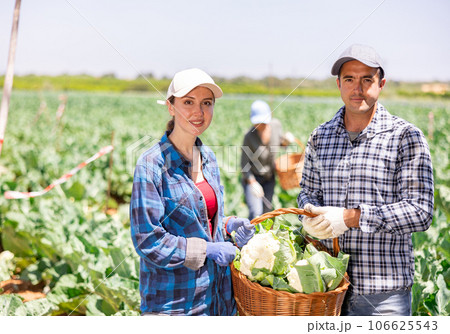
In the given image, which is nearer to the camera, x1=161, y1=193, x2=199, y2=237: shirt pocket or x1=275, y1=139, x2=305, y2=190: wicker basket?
x1=161, y1=193, x2=199, y2=237: shirt pocket

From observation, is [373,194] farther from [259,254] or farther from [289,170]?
[289,170]

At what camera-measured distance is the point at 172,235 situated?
1746 mm

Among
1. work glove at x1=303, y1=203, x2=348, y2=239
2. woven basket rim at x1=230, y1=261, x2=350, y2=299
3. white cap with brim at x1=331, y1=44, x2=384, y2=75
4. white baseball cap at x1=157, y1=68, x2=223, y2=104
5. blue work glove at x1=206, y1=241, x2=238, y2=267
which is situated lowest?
woven basket rim at x1=230, y1=261, x2=350, y2=299

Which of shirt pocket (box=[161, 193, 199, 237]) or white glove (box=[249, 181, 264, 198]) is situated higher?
shirt pocket (box=[161, 193, 199, 237])

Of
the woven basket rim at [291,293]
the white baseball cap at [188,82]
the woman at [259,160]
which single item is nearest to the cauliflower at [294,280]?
the woven basket rim at [291,293]

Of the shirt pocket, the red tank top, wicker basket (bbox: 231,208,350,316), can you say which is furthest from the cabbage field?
wicker basket (bbox: 231,208,350,316)

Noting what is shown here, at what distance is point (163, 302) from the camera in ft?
5.95

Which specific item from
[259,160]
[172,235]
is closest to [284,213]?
[172,235]

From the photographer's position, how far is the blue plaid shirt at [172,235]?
67.1 inches

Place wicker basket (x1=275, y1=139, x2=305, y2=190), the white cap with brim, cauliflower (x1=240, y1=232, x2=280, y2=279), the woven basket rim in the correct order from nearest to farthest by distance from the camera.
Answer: the woven basket rim < cauliflower (x1=240, y1=232, x2=280, y2=279) < the white cap with brim < wicker basket (x1=275, y1=139, x2=305, y2=190)

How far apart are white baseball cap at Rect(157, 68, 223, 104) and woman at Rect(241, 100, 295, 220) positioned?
2611 mm

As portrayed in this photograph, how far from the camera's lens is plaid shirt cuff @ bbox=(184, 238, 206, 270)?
1.75 metres

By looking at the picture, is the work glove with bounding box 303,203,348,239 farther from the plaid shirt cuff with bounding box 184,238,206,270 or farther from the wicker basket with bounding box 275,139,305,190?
the wicker basket with bounding box 275,139,305,190
